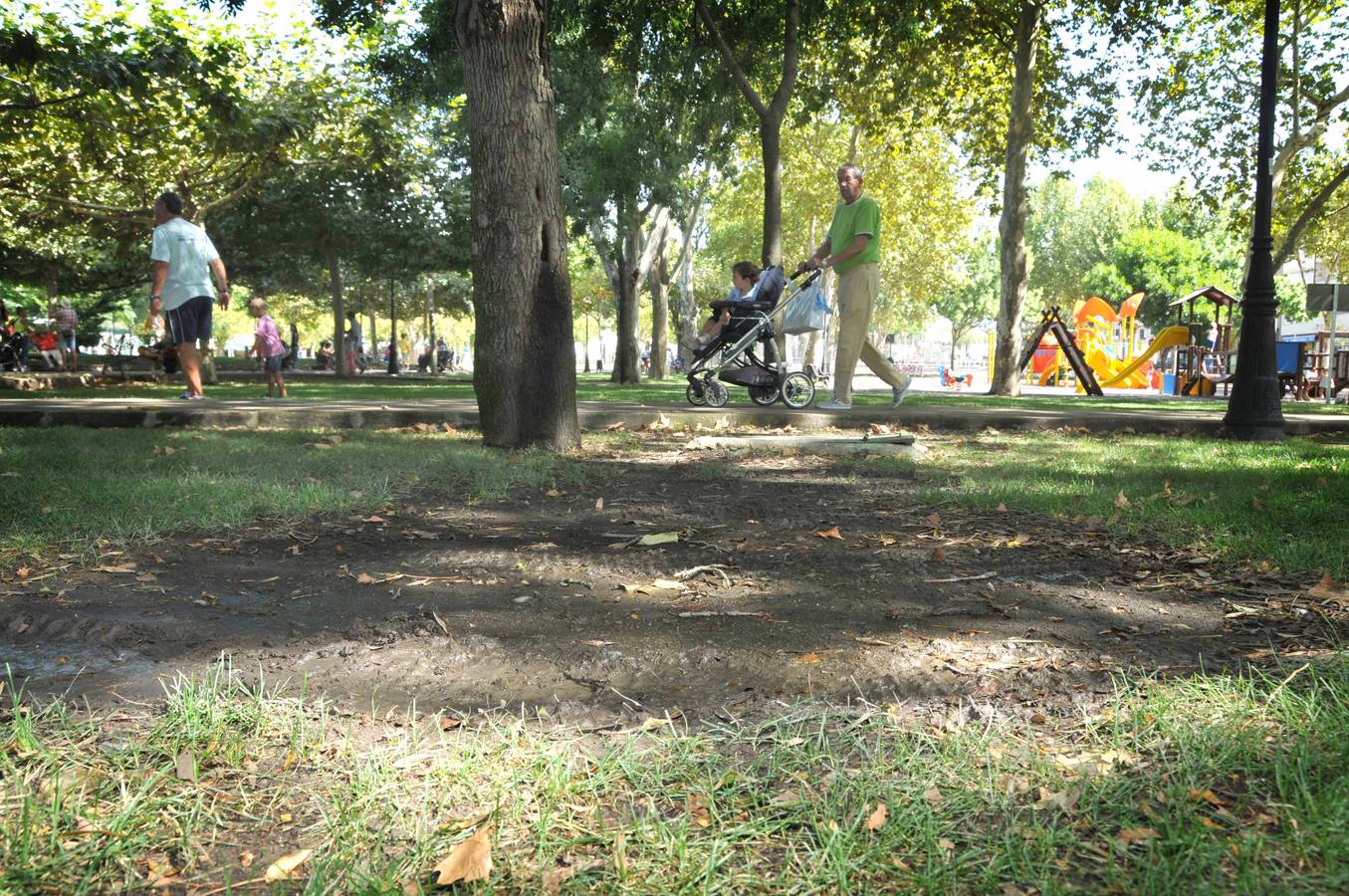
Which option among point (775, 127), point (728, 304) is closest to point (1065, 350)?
point (775, 127)

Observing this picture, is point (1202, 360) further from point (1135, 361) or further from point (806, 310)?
point (806, 310)

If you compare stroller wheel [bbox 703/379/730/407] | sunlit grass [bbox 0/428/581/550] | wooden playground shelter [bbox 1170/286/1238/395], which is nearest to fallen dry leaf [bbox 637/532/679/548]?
sunlit grass [bbox 0/428/581/550]

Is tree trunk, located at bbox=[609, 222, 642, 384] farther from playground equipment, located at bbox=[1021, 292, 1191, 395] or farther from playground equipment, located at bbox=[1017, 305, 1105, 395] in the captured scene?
playground equipment, located at bbox=[1021, 292, 1191, 395]

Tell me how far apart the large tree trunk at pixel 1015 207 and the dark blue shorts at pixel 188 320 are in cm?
1459

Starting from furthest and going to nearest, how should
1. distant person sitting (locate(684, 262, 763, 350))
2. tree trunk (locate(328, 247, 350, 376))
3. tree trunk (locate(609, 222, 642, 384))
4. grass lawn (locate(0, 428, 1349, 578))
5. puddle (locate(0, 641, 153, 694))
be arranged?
1. tree trunk (locate(328, 247, 350, 376))
2. tree trunk (locate(609, 222, 642, 384))
3. distant person sitting (locate(684, 262, 763, 350))
4. grass lawn (locate(0, 428, 1349, 578))
5. puddle (locate(0, 641, 153, 694))

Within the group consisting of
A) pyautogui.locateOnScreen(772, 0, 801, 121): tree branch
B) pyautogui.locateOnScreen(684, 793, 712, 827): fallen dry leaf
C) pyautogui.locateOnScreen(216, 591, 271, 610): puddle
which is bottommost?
pyautogui.locateOnScreen(684, 793, 712, 827): fallen dry leaf

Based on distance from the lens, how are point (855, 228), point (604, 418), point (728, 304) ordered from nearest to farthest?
point (855, 228) < point (604, 418) < point (728, 304)

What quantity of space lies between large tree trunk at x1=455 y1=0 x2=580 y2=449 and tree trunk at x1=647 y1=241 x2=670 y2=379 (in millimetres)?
22013

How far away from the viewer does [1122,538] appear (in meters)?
4.16

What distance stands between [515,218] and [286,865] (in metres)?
5.57

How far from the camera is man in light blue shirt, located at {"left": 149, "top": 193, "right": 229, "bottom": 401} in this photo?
9.38 metres

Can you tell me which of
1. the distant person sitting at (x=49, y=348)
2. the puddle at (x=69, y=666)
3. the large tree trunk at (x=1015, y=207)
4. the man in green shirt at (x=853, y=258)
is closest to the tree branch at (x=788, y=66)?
the man in green shirt at (x=853, y=258)

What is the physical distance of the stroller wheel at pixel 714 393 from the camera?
12.1 m

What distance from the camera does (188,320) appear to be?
962 cm
